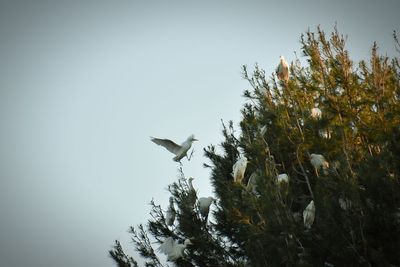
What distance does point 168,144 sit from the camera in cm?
527

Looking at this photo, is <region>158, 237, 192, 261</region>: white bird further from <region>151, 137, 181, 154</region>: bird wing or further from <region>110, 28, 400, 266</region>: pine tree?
<region>151, 137, 181, 154</region>: bird wing

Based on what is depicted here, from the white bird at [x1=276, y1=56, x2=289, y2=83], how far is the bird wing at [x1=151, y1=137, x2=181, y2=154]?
1817mm

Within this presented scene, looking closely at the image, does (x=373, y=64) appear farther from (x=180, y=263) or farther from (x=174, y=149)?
(x=180, y=263)

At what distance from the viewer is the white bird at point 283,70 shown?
16.4ft

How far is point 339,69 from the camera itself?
14.0ft

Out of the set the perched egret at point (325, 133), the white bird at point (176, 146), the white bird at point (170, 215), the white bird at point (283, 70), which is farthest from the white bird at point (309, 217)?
the white bird at point (170, 215)

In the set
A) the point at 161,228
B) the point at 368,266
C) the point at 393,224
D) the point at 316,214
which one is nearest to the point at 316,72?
the point at 316,214

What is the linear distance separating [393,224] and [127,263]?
4.04 m

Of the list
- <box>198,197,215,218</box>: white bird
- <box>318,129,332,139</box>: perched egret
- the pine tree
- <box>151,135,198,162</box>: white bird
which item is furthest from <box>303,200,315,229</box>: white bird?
<box>151,135,198,162</box>: white bird

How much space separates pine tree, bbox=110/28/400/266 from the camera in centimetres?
323

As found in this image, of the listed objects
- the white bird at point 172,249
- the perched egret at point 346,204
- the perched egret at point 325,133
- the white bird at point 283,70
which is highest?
the white bird at point 283,70

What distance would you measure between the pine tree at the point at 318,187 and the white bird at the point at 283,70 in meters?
0.08

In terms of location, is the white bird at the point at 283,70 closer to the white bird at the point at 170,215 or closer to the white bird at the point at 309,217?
the white bird at the point at 309,217

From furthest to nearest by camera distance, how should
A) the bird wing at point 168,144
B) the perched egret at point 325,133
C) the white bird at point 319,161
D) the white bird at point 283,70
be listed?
the bird wing at point 168,144 < the white bird at point 283,70 < the perched egret at point 325,133 < the white bird at point 319,161
